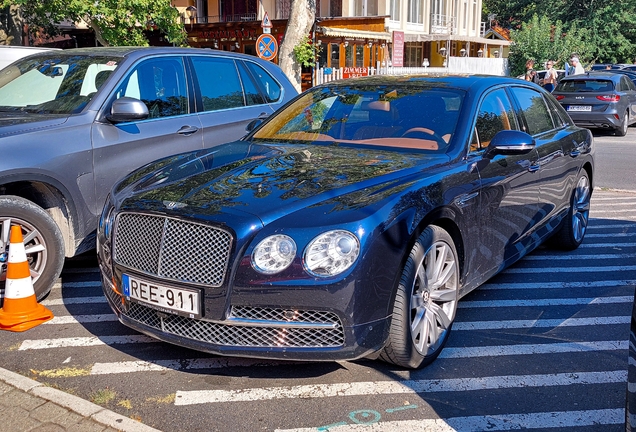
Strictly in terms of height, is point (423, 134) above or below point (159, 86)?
below

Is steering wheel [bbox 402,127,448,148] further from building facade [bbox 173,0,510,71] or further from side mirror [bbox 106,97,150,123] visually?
building facade [bbox 173,0,510,71]

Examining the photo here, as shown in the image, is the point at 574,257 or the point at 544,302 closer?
the point at 544,302

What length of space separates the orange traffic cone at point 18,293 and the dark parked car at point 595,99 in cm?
1582

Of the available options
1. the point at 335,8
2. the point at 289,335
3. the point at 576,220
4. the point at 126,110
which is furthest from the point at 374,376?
the point at 335,8

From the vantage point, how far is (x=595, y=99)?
17875mm

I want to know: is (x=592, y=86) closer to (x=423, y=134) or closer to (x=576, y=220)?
(x=576, y=220)

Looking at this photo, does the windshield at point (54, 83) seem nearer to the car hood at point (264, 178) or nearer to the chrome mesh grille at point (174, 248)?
the car hood at point (264, 178)

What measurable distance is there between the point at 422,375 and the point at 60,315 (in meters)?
2.53

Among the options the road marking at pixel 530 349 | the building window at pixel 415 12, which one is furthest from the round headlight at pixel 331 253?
the building window at pixel 415 12

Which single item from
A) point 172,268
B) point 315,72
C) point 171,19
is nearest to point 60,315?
point 172,268

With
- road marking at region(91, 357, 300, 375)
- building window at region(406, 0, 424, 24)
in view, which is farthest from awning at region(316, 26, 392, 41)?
road marking at region(91, 357, 300, 375)

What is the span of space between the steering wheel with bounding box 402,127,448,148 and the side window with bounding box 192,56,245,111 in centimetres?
236

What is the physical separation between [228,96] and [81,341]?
10.3 feet

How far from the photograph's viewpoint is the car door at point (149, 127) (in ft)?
17.3
